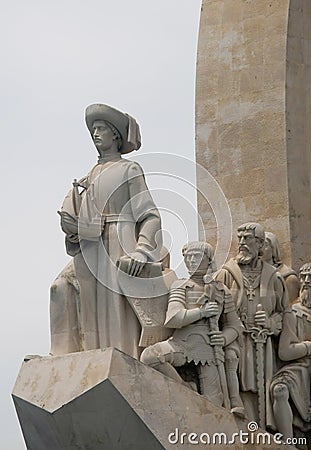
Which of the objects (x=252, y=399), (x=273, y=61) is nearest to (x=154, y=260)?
(x=252, y=399)

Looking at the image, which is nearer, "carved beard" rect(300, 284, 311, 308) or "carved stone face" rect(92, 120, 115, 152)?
"carved stone face" rect(92, 120, 115, 152)

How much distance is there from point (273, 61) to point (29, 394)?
3.80 m

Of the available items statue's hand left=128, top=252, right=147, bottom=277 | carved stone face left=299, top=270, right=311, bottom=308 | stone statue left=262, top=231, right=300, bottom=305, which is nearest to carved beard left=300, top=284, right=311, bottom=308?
carved stone face left=299, top=270, right=311, bottom=308

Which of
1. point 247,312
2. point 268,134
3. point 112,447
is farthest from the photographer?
point 268,134

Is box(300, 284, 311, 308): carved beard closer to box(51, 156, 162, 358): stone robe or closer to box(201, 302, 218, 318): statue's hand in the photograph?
box(201, 302, 218, 318): statue's hand

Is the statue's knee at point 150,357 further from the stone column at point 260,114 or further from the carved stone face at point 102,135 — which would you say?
the stone column at point 260,114

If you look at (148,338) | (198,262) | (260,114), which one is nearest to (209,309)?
(198,262)

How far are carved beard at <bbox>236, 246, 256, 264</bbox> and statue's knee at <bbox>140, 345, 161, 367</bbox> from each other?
4.12ft

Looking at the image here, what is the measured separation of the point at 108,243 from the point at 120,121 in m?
0.96

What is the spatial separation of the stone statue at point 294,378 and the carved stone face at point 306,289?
0.08 meters

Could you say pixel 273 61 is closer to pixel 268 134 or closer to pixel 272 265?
pixel 268 134

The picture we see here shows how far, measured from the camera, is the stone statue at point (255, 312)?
12.7m

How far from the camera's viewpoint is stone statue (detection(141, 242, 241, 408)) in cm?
1231

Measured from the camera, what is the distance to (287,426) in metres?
12.7
